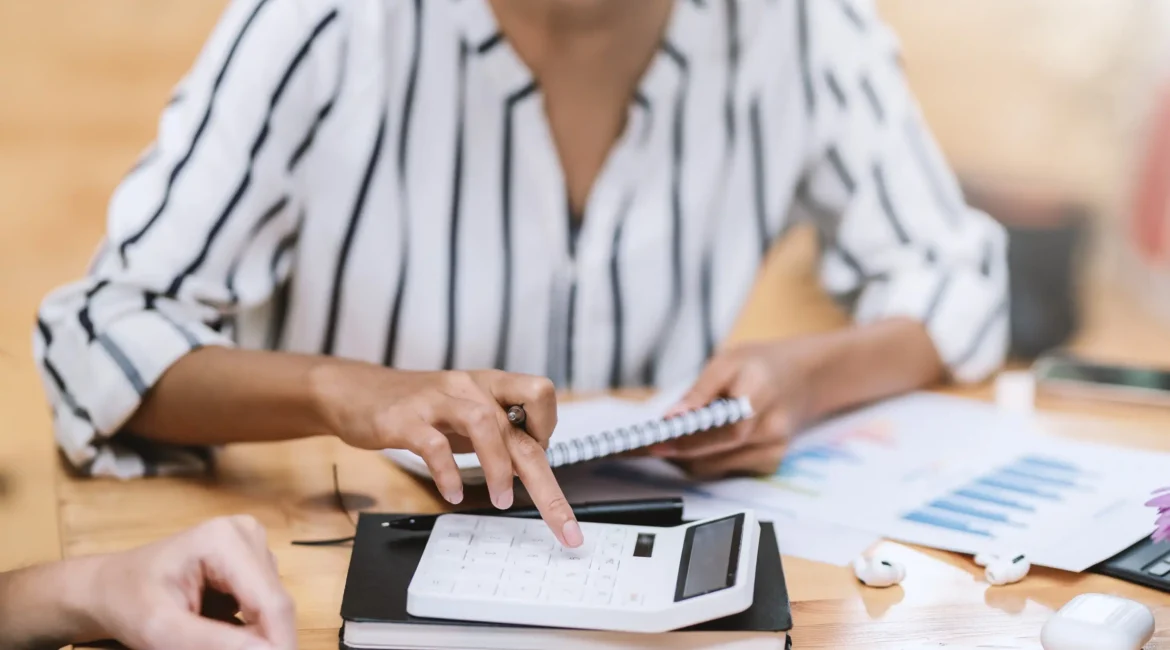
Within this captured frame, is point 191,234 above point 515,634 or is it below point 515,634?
above

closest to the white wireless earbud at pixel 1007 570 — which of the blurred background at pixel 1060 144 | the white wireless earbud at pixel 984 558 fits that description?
the white wireless earbud at pixel 984 558

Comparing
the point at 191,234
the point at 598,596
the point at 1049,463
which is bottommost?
the point at 1049,463

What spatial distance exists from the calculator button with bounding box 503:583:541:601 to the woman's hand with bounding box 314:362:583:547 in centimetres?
5

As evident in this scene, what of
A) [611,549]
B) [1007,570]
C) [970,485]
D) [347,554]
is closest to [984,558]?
[1007,570]

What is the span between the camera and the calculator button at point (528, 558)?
0.63 meters

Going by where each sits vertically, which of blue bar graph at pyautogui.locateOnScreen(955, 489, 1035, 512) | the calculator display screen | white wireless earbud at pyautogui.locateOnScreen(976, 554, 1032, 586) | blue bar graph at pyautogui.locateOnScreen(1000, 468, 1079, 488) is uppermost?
the calculator display screen

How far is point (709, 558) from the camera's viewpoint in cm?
62

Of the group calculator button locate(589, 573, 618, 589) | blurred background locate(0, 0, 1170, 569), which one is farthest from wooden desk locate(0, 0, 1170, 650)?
blurred background locate(0, 0, 1170, 569)

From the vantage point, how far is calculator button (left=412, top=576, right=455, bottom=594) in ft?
1.92

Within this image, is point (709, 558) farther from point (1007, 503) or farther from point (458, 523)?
point (1007, 503)

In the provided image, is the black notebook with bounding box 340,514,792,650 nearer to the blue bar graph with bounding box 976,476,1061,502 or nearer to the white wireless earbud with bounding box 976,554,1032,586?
the white wireless earbud with bounding box 976,554,1032,586

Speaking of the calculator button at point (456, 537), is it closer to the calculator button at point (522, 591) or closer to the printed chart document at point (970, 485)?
→ the calculator button at point (522, 591)

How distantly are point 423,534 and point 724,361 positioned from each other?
1.02 feet

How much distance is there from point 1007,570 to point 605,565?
236 millimetres
